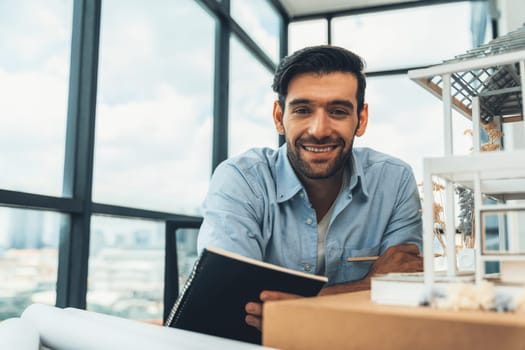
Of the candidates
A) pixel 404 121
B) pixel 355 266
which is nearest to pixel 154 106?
pixel 355 266

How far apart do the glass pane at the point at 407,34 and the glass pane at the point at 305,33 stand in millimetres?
132

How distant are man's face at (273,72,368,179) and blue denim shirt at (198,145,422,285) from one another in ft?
0.22

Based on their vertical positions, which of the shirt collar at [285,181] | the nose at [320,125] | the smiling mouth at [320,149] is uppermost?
the nose at [320,125]

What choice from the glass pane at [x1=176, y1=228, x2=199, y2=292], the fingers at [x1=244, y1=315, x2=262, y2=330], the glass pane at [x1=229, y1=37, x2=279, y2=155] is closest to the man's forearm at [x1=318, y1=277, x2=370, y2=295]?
the fingers at [x1=244, y1=315, x2=262, y2=330]

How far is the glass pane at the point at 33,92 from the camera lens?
1694 mm

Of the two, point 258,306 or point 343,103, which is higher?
point 343,103

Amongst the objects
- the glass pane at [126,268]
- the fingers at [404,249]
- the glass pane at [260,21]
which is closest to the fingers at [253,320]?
the fingers at [404,249]

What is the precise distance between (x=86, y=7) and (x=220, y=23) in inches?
58.6

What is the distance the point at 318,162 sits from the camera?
1.37 m

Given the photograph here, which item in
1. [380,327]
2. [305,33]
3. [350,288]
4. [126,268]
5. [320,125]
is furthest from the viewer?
[305,33]

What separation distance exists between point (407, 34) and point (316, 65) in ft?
11.4

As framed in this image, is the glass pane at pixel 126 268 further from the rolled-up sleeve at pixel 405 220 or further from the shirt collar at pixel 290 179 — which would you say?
the rolled-up sleeve at pixel 405 220

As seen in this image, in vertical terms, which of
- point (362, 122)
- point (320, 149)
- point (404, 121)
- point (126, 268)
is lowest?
point (126, 268)

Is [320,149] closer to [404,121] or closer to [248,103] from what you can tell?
[248,103]
